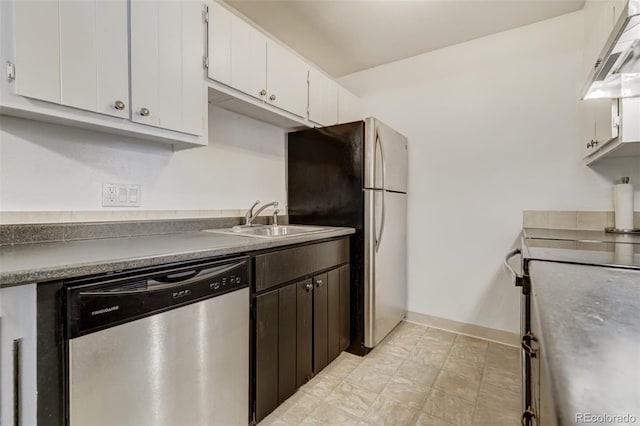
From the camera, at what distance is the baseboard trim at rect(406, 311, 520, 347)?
94.0 inches

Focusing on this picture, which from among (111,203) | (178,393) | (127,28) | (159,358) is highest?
(127,28)

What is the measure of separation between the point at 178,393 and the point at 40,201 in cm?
102

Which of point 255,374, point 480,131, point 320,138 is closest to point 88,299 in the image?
point 255,374

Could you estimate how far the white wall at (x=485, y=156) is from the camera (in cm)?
218

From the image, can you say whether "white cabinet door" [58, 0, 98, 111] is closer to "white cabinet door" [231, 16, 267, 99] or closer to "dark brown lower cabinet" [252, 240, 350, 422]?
"white cabinet door" [231, 16, 267, 99]

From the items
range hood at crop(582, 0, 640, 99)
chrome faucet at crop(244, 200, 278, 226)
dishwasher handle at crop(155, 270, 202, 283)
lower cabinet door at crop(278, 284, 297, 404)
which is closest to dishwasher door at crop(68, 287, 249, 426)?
dishwasher handle at crop(155, 270, 202, 283)

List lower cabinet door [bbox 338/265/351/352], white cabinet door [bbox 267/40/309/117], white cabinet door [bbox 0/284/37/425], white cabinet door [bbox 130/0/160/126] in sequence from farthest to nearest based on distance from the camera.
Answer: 1. lower cabinet door [bbox 338/265/351/352]
2. white cabinet door [bbox 267/40/309/117]
3. white cabinet door [bbox 130/0/160/126]
4. white cabinet door [bbox 0/284/37/425]

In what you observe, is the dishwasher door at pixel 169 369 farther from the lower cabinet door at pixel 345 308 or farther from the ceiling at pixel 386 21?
the ceiling at pixel 386 21

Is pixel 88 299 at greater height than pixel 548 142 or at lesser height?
lesser

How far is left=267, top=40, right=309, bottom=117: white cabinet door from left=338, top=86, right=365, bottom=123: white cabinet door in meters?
0.53

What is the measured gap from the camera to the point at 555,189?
7.29 ft

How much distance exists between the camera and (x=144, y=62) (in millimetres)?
1320

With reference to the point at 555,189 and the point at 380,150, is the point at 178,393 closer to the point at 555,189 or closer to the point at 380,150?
the point at 380,150

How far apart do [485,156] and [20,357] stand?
2.91m
